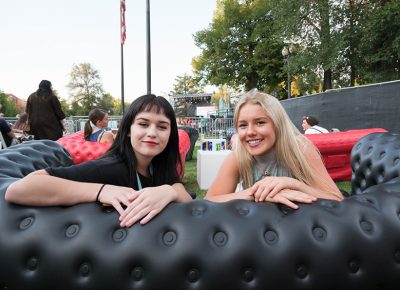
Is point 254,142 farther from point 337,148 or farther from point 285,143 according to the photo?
point 337,148

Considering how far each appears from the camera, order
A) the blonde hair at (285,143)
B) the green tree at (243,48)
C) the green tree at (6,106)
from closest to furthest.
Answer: the blonde hair at (285,143), the green tree at (243,48), the green tree at (6,106)

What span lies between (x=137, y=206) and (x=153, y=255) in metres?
0.18

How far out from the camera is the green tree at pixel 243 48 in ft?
97.5

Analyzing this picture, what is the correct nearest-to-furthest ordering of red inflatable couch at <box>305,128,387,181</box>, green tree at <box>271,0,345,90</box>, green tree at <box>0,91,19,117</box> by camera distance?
1. red inflatable couch at <box>305,128,387,181</box>
2. green tree at <box>271,0,345,90</box>
3. green tree at <box>0,91,19,117</box>

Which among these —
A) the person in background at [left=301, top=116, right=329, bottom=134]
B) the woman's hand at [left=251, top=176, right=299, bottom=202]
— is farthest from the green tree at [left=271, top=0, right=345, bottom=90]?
the woman's hand at [left=251, top=176, right=299, bottom=202]

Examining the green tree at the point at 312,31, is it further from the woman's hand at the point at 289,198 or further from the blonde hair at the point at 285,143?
the woman's hand at the point at 289,198

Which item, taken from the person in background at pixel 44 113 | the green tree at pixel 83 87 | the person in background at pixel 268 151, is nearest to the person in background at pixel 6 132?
the person in background at pixel 44 113

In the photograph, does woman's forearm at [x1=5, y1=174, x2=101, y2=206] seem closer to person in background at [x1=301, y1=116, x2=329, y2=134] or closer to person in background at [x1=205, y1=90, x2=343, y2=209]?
person in background at [x1=205, y1=90, x2=343, y2=209]

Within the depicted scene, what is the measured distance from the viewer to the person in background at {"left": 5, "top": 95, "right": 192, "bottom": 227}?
1231 mm

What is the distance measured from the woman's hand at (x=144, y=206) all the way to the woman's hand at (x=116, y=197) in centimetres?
2

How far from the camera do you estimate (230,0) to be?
105 feet

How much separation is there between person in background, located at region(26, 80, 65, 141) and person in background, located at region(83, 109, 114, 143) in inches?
36.2

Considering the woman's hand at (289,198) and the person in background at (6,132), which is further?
the person in background at (6,132)

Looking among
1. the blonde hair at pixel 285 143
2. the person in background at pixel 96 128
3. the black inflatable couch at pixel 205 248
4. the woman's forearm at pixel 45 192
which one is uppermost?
the person in background at pixel 96 128
